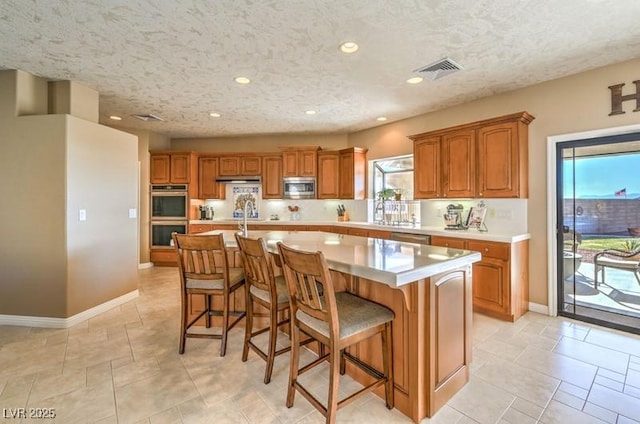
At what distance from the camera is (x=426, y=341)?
1773 millimetres

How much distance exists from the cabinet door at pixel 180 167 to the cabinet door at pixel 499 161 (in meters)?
5.23

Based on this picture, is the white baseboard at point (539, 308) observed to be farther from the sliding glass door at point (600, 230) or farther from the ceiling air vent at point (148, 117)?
the ceiling air vent at point (148, 117)

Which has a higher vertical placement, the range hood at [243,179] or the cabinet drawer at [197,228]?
the range hood at [243,179]

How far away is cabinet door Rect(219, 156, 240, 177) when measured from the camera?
6246mm

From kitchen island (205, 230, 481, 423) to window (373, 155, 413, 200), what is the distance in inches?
128

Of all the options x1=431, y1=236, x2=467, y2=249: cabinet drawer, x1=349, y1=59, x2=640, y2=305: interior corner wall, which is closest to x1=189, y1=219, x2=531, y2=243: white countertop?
x1=431, y1=236, x2=467, y2=249: cabinet drawer

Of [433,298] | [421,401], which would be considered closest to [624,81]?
[433,298]

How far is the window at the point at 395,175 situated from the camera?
528 centimetres

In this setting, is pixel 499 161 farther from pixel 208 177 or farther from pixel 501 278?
pixel 208 177

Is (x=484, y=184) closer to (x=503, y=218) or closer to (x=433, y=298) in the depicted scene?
(x=503, y=218)

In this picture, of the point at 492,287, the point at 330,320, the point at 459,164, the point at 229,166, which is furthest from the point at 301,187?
the point at 330,320

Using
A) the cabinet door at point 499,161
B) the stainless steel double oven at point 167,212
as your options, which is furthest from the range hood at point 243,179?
the cabinet door at point 499,161

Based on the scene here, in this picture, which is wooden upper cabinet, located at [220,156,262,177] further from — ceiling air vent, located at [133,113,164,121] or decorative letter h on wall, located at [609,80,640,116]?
decorative letter h on wall, located at [609,80,640,116]

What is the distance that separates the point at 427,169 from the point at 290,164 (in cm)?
278
